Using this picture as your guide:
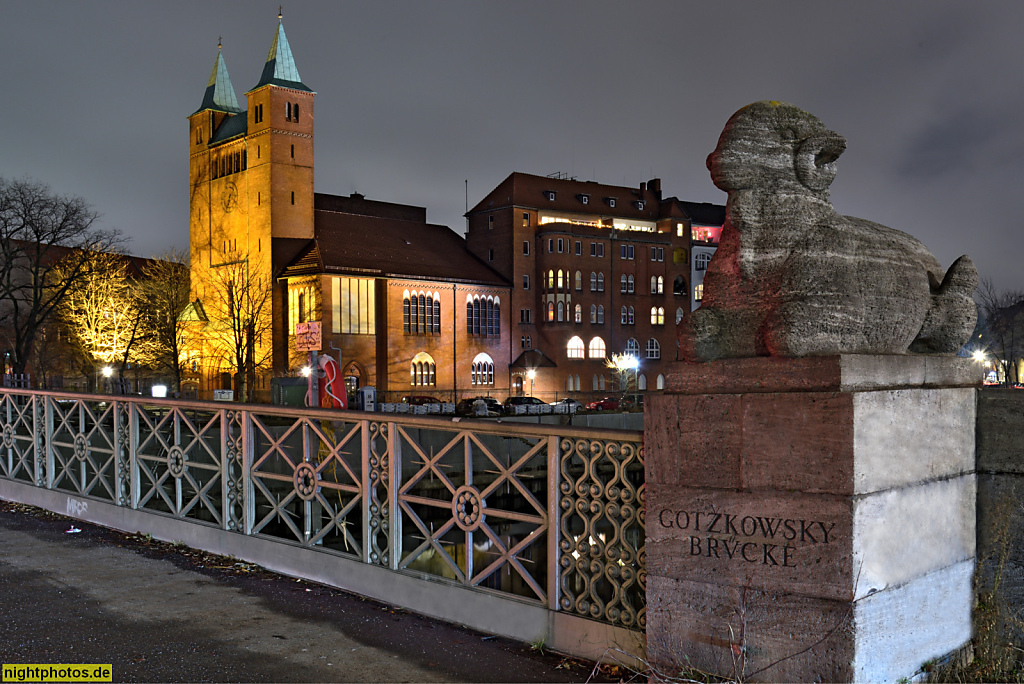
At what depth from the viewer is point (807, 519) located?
4.21 metres

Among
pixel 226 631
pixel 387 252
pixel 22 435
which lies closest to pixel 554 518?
pixel 226 631

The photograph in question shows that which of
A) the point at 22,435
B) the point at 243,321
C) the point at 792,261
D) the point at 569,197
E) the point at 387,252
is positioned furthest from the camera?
the point at 569,197

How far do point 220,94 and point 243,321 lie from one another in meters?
23.1

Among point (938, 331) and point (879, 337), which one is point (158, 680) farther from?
point (938, 331)

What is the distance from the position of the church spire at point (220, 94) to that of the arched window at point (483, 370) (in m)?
28.5

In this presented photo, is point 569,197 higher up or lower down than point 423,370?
higher up

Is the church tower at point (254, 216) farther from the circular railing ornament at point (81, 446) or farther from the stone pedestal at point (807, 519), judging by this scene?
→ the stone pedestal at point (807, 519)

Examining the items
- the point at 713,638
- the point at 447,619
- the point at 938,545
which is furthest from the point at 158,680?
the point at 938,545

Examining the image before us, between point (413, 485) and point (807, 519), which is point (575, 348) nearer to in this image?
point (413, 485)

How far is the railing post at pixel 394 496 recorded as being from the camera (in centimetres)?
662

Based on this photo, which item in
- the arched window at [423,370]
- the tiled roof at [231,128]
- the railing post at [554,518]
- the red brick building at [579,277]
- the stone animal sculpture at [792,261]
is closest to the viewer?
the stone animal sculpture at [792,261]

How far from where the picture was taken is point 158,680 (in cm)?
489

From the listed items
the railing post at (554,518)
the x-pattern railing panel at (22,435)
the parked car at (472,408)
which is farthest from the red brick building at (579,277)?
the railing post at (554,518)

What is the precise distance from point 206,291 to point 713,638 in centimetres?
6945
